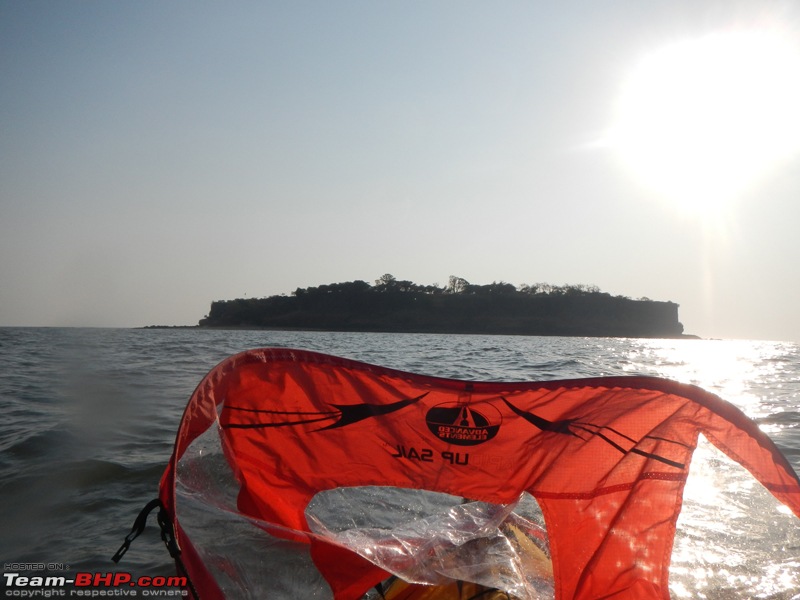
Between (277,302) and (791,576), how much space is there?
8574cm

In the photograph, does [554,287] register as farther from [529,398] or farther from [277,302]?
[529,398]

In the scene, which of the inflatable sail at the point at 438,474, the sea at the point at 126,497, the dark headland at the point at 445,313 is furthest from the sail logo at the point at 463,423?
the dark headland at the point at 445,313

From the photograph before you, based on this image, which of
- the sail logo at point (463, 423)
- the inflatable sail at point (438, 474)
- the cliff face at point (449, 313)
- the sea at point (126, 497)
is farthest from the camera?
the cliff face at point (449, 313)

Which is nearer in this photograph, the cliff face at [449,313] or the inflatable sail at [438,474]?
the inflatable sail at [438,474]

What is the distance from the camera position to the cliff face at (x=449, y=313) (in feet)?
279

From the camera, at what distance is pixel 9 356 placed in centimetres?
1680

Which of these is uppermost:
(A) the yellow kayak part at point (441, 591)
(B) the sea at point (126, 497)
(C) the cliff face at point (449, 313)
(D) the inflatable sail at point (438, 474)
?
(C) the cliff face at point (449, 313)

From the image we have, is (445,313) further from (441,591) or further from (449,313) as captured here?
(441,591)

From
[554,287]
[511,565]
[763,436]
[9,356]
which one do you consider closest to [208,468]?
[511,565]

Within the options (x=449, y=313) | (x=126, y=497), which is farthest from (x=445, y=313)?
(x=126, y=497)

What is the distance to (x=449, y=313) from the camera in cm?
9150

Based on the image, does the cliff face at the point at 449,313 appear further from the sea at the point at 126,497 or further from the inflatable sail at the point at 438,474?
the inflatable sail at the point at 438,474

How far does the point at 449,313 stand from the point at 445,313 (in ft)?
1.99

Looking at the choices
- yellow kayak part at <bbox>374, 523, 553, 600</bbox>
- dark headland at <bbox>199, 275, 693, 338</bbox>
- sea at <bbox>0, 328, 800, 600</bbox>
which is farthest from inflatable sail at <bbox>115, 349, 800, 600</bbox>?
dark headland at <bbox>199, 275, 693, 338</bbox>
